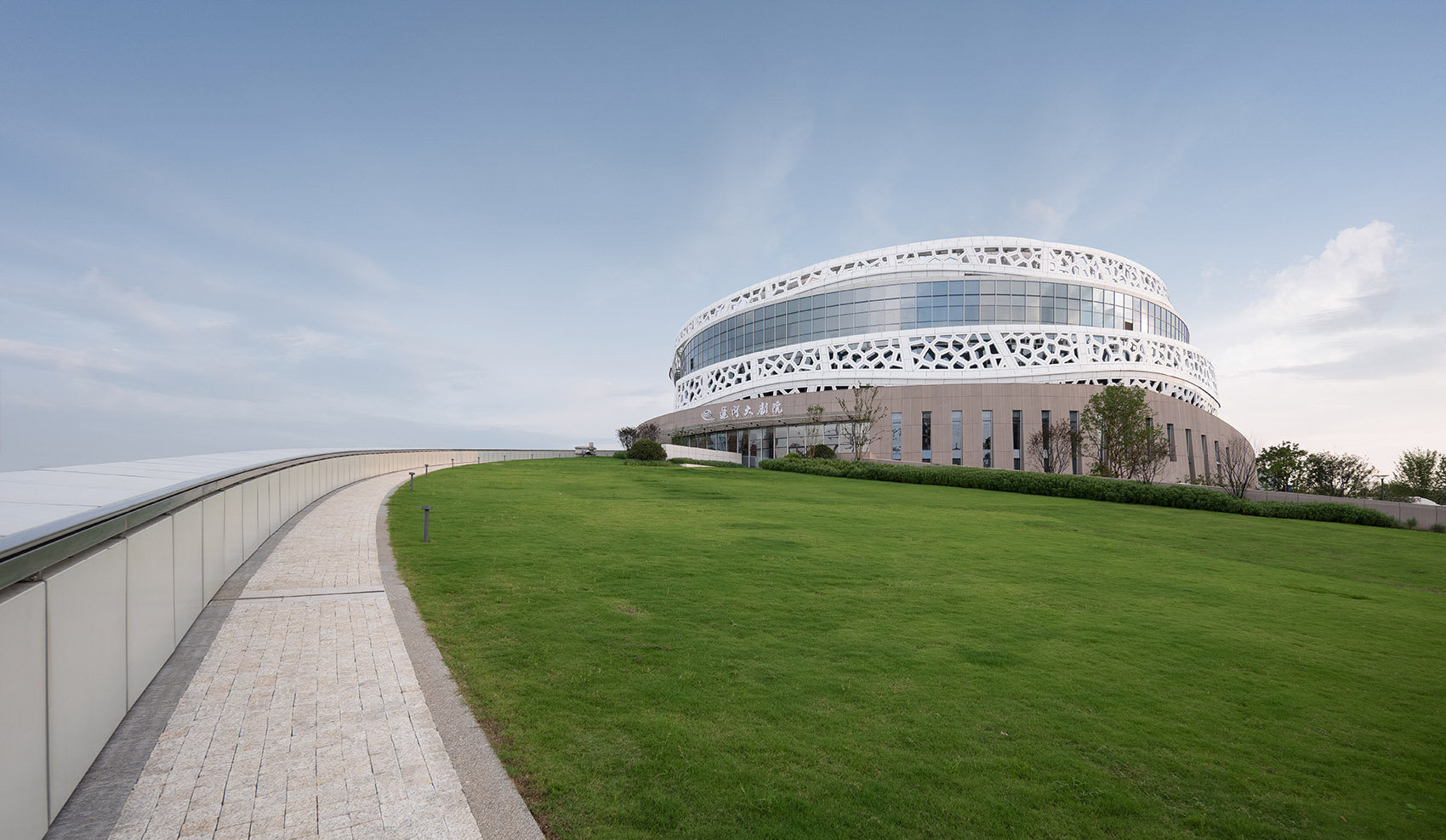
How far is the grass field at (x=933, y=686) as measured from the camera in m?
4.10

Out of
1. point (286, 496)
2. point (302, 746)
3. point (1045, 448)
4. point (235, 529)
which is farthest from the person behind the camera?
point (1045, 448)

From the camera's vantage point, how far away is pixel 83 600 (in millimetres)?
4312

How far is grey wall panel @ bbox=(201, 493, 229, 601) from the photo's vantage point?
25.8ft

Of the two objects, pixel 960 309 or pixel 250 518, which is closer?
pixel 250 518

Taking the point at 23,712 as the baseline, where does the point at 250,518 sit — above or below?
above

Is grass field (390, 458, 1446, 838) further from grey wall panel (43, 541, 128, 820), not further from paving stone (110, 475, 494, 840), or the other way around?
grey wall panel (43, 541, 128, 820)

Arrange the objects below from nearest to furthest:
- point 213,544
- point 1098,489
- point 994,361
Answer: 1. point 213,544
2. point 1098,489
3. point 994,361

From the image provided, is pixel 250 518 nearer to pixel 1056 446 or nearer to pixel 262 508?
pixel 262 508

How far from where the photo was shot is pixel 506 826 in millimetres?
3713

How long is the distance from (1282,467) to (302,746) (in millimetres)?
70188

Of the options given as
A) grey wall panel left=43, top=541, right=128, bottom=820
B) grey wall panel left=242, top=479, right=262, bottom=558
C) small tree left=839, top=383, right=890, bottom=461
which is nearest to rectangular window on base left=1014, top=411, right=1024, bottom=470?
small tree left=839, top=383, right=890, bottom=461

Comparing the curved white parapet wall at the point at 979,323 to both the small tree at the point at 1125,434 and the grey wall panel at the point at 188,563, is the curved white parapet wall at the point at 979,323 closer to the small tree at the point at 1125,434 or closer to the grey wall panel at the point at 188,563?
the small tree at the point at 1125,434

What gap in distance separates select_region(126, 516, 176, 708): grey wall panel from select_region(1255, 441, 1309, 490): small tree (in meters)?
66.8

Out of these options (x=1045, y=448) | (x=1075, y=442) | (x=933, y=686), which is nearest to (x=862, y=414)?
(x=1045, y=448)
